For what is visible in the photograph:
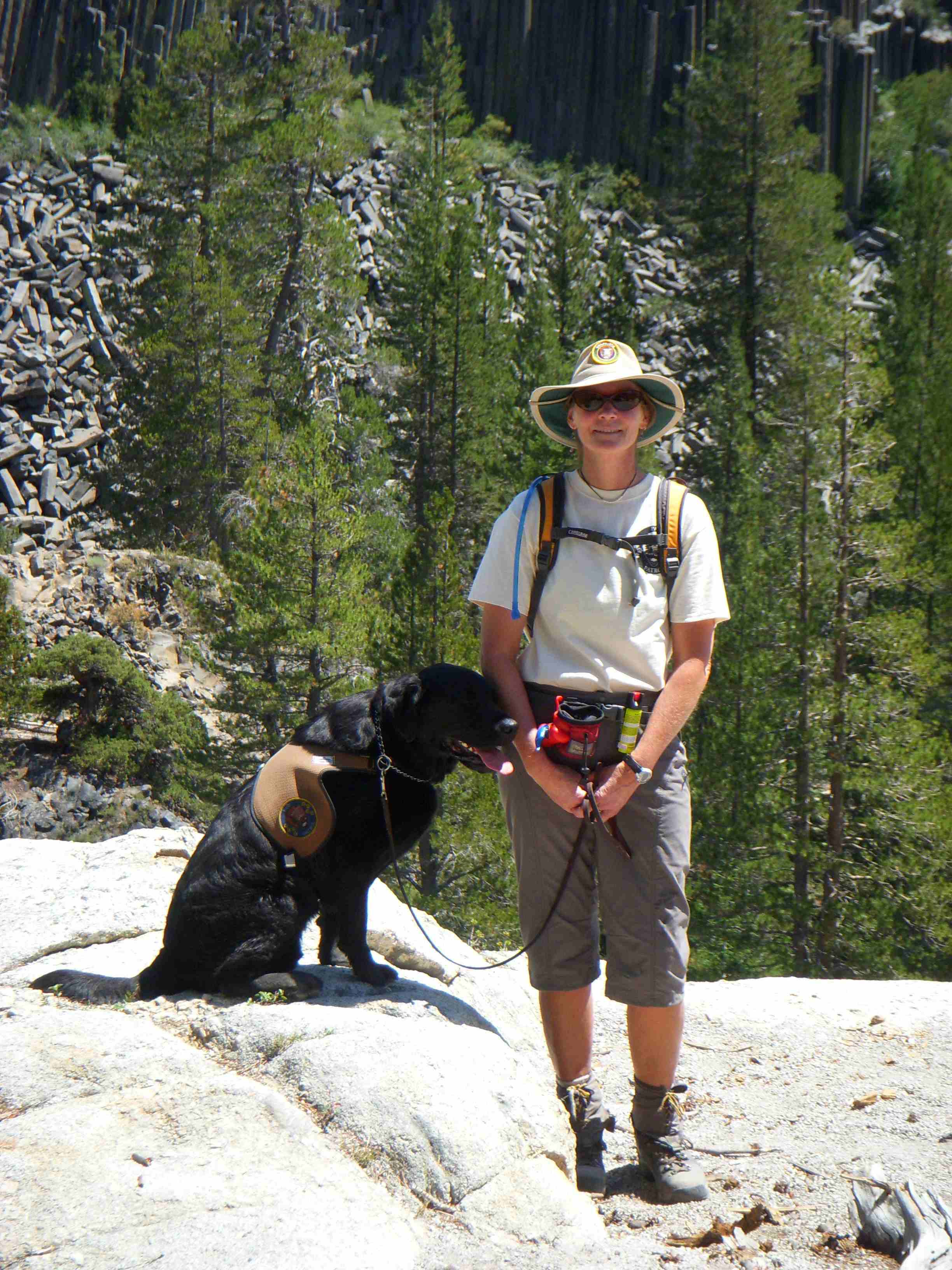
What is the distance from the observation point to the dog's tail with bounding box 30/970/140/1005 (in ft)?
10.1

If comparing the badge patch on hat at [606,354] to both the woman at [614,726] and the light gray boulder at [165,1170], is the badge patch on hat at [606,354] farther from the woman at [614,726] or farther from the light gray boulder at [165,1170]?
the light gray boulder at [165,1170]

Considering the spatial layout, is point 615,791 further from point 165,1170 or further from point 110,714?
point 110,714

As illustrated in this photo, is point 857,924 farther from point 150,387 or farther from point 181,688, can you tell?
point 150,387

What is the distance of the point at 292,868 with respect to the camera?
119 inches

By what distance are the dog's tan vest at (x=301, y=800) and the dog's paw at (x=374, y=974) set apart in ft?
1.38

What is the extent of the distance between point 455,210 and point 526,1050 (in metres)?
20.6

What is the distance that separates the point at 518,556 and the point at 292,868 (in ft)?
3.44

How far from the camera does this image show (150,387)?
21188 mm

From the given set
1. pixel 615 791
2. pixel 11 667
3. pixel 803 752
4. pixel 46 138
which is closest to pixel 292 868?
pixel 615 791

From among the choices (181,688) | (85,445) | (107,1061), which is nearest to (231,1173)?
(107,1061)

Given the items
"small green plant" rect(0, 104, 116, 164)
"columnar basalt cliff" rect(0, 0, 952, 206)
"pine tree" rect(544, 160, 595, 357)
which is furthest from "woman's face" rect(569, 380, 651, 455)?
"columnar basalt cliff" rect(0, 0, 952, 206)

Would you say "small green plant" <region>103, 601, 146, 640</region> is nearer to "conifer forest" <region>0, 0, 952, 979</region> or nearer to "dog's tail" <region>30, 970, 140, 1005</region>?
"conifer forest" <region>0, 0, 952, 979</region>

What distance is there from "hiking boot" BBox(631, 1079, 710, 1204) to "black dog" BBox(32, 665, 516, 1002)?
2.91 ft

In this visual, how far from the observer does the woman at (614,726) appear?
8.87 ft
